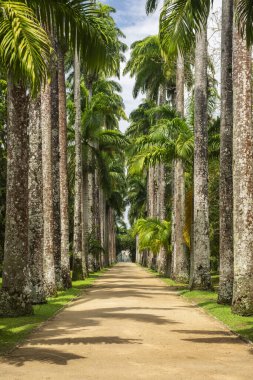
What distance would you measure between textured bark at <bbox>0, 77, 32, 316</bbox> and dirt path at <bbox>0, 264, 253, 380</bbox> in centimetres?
103

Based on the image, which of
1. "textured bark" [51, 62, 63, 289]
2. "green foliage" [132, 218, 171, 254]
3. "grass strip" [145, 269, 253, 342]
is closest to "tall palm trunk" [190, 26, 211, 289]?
"grass strip" [145, 269, 253, 342]

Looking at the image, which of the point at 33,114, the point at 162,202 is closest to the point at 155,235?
the point at 162,202

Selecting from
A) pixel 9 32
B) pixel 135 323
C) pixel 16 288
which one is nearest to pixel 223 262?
pixel 135 323

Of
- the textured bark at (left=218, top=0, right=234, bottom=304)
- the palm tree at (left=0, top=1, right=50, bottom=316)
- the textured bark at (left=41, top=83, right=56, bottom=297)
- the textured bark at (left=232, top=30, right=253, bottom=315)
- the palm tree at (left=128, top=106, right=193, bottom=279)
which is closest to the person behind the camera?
the palm tree at (left=0, top=1, right=50, bottom=316)

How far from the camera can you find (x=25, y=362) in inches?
304

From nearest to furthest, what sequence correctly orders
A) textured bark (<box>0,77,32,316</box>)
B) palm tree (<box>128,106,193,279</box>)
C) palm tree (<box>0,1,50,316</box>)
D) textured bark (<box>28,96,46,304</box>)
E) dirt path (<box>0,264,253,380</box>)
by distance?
dirt path (<box>0,264,253,380</box>) → palm tree (<box>0,1,50,316</box>) → textured bark (<box>0,77,32,316</box>) → textured bark (<box>28,96,46,304</box>) → palm tree (<box>128,106,193,279</box>)

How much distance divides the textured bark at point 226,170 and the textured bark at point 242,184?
249 centimetres

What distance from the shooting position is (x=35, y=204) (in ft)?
51.8

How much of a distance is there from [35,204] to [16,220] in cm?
339

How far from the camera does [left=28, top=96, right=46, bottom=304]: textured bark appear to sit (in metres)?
15.7

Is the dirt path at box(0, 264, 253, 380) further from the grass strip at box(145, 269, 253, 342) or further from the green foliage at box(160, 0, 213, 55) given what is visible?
the green foliage at box(160, 0, 213, 55)

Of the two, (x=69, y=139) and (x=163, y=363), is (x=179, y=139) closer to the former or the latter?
(x=69, y=139)

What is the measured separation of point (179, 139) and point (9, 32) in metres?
15.7

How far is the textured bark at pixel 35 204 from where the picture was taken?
15.7 m
